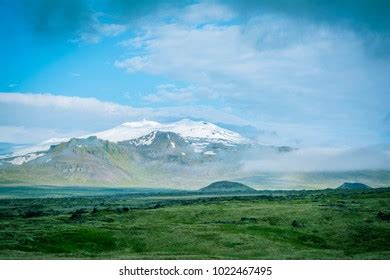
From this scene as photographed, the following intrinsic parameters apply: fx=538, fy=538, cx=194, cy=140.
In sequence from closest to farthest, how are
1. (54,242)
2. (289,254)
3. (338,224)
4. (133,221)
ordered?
(289,254), (54,242), (338,224), (133,221)

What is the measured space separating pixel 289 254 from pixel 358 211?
49627mm

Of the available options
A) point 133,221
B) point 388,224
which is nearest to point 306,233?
point 388,224

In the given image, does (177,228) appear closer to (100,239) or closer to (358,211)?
(100,239)

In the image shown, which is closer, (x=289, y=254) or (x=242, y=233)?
(x=289, y=254)

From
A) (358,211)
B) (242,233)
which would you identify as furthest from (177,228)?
(358,211)
